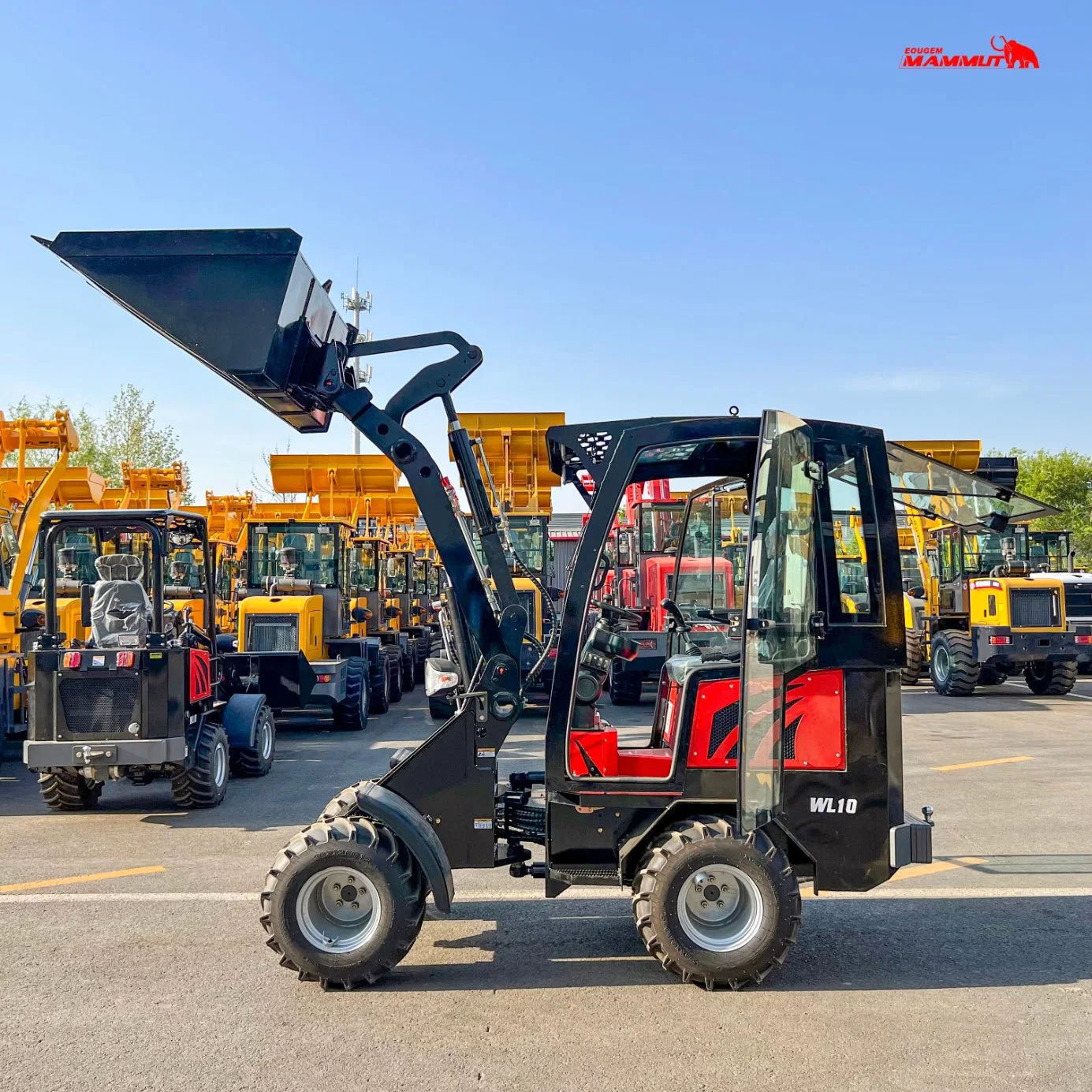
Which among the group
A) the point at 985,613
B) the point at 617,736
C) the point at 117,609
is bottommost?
the point at 617,736

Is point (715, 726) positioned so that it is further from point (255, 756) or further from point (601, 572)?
point (255, 756)

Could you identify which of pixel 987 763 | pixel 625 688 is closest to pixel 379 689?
pixel 625 688

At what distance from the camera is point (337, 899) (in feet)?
15.7

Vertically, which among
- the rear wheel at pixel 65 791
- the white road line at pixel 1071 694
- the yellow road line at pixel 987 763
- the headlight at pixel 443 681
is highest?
the headlight at pixel 443 681

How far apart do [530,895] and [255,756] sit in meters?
4.93

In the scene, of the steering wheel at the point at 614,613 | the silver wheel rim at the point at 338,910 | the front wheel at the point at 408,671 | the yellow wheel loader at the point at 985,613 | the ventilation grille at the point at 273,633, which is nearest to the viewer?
the silver wheel rim at the point at 338,910

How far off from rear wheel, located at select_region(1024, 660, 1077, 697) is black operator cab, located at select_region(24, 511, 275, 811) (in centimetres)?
1443

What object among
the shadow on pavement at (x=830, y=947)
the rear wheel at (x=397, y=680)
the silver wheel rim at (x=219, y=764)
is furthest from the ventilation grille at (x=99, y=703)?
the rear wheel at (x=397, y=680)

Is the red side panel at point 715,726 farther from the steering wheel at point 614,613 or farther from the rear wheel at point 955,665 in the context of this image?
the rear wheel at point 955,665

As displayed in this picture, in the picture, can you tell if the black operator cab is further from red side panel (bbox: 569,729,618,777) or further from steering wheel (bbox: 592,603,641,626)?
red side panel (bbox: 569,729,618,777)

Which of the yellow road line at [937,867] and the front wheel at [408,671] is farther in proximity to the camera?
the front wheel at [408,671]

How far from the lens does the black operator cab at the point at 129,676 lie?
835 cm

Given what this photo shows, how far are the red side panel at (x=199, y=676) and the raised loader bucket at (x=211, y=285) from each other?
461 cm

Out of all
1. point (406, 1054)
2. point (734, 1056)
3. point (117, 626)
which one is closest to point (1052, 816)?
point (734, 1056)
